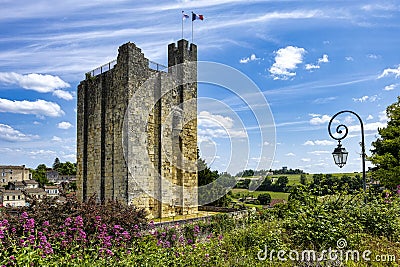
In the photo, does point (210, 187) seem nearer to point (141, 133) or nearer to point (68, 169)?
point (141, 133)

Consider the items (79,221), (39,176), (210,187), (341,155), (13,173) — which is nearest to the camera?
(79,221)

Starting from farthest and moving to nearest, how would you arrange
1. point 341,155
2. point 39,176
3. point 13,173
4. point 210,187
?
point 39,176 < point 13,173 < point 210,187 < point 341,155

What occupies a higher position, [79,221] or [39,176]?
[79,221]

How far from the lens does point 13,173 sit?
3034 inches

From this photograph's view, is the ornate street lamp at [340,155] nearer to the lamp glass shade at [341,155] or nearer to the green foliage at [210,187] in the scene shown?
the lamp glass shade at [341,155]

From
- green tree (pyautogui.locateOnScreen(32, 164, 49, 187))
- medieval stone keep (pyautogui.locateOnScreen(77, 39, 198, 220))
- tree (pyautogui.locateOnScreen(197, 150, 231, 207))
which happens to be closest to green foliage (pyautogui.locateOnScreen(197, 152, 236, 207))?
tree (pyautogui.locateOnScreen(197, 150, 231, 207))

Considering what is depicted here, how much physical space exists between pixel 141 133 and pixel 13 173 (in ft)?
236

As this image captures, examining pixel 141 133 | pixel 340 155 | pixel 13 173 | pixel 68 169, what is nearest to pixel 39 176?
pixel 13 173

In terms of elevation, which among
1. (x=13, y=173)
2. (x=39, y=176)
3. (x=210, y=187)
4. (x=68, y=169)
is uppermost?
(x=68, y=169)

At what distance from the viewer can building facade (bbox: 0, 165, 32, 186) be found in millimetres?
76375

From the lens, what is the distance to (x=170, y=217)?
1734 cm

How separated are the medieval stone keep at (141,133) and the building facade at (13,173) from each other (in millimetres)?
66386

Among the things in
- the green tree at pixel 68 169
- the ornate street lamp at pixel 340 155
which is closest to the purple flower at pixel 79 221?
the ornate street lamp at pixel 340 155

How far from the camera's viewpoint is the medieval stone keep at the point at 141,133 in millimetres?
16141
